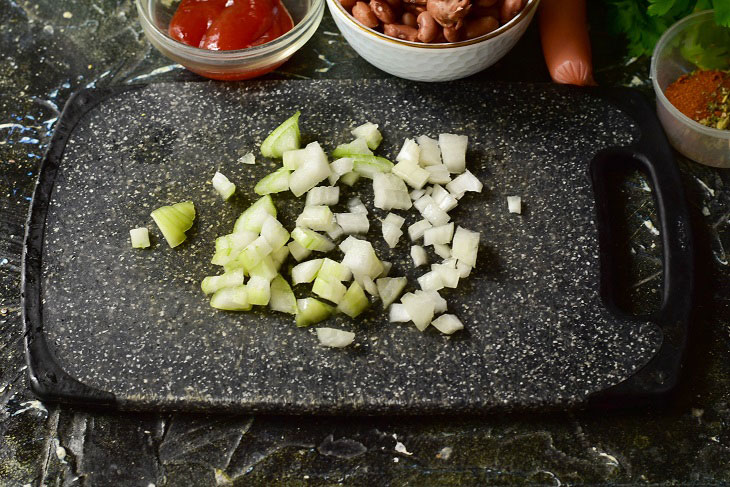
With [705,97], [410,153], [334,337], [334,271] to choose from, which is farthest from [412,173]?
[705,97]

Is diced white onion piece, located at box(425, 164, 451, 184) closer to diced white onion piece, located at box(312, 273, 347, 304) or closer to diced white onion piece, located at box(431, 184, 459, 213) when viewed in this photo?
diced white onion piece, located at box(431, 184, 459, 213)

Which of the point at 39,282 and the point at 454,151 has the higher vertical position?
the point at 454,151

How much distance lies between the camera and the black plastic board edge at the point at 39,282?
138cm

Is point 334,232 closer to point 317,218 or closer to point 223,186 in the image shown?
point 317,218

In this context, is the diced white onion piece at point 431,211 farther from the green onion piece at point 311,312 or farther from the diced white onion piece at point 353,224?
the green onion piece at point 311,312

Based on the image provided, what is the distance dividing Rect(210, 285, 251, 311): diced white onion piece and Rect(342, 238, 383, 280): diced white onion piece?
0.19 m

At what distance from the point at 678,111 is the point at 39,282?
4.16ft

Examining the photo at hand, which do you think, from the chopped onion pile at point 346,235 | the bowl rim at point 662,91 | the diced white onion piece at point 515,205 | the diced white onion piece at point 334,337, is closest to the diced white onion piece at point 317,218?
the chopped onion pile at point 346,235

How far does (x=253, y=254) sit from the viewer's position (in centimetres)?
143

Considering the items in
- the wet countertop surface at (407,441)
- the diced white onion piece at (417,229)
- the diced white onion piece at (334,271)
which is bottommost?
the wet countertop surface at (407,441)

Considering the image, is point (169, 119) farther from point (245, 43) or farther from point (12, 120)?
point (12, 120)

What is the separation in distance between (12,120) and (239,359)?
Result: 32.1 inches

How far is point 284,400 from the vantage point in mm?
1341

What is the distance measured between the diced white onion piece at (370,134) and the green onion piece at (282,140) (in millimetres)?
118
